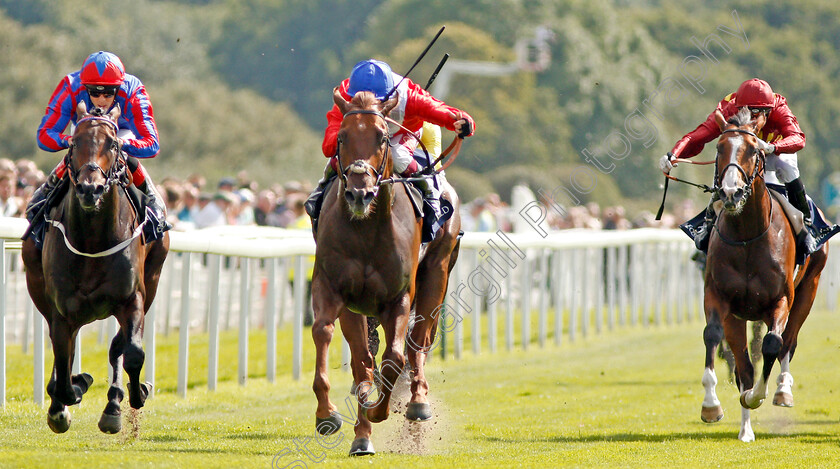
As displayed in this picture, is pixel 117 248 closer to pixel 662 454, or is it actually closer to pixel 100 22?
pixel 662 454

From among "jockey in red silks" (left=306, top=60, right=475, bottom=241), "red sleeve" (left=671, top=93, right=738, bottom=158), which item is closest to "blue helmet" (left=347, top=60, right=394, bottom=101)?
"jockey in red silks" (left=306, top=60, right=475, bottom=241)

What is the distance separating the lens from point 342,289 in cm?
666

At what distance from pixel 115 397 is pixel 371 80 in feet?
7.31

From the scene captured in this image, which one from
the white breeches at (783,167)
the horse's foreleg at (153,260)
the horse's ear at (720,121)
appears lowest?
the horse's foreleg at (153,260)

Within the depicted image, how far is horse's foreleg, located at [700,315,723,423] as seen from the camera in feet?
24.9

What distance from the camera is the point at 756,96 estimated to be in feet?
26.2

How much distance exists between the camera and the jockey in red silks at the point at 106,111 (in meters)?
7.17

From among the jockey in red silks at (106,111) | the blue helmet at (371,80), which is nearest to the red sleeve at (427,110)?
the blue helmet at (371,80)

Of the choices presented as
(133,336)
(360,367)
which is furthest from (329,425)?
(133,336)

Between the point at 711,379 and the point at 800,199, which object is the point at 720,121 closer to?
the point at 800,199

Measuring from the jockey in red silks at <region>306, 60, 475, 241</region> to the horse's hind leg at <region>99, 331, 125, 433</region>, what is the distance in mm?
1306

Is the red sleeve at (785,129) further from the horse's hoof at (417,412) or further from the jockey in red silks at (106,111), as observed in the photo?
the jockey in red silks at (106,111)

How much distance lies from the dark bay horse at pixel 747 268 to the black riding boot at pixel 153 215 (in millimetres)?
3239

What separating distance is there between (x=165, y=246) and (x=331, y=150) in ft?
4.92
